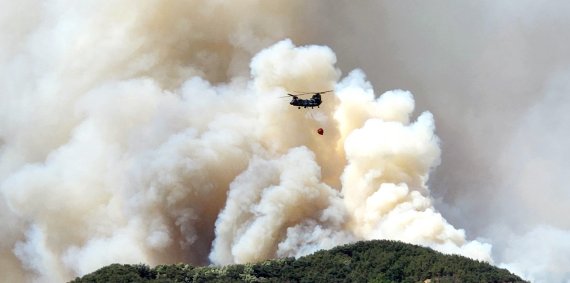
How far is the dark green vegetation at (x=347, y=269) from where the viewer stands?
94.2 meters

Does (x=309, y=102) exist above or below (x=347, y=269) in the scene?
above

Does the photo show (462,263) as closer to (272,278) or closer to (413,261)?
(413,261)

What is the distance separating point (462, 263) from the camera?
315 feet

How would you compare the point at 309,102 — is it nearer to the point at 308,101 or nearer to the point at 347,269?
the point at 308,101

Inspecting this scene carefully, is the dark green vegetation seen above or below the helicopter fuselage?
below

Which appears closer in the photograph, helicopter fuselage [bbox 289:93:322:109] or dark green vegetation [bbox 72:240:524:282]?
dark green vegetation [bbox 72:240:524:282]

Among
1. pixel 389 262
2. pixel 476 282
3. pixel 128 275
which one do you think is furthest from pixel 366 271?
pixel 128 275

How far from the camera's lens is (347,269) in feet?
326

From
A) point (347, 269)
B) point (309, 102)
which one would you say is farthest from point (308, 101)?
point (347, 269)

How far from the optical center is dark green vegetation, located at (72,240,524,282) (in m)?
94.2

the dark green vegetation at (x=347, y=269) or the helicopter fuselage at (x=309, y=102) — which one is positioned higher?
the helicopter fuselage at (x=309, y=102)

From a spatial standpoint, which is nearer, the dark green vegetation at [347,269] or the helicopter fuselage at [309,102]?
the dark green vegetation at [347,269]

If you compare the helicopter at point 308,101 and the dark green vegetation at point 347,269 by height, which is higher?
the helicopter at point 308,101

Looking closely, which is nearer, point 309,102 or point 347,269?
point 347,269
